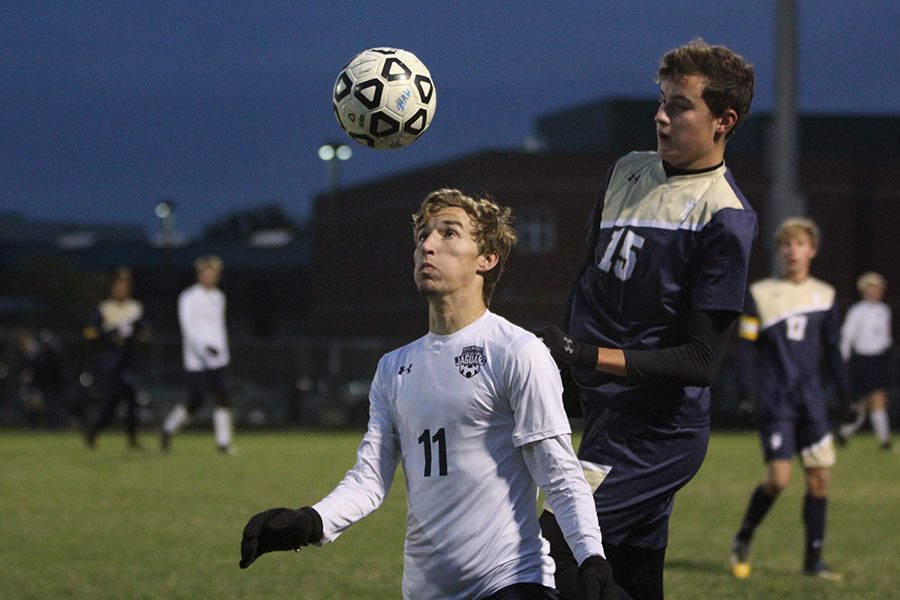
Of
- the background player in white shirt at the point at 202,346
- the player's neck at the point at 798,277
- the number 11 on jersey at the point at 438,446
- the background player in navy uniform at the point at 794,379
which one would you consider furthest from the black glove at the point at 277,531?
the background player in white shirt at the point at 202,346

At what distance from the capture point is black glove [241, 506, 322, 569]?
4.14 m

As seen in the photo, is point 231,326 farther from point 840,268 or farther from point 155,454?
point 155,454

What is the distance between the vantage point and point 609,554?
5.21 meters

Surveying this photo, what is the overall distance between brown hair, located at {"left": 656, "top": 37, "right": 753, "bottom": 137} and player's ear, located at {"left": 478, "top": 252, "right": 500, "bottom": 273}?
1.04 m

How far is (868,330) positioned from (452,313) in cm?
1918

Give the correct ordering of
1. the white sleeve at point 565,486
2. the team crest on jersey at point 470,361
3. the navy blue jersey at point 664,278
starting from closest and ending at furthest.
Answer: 1. the white sleeve at point 565,486
2. the team crest on jersey at point 470,361
3. the navy blue jersey at point 664,278

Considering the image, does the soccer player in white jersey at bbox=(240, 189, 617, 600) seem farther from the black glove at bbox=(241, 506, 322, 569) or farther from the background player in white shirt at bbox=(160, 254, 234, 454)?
the background player in white shirt at bbox=(160, 254, 234, 454)

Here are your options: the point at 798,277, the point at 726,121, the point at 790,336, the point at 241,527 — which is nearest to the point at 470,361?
the point at 726,121

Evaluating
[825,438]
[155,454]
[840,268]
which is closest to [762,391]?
[825,438]

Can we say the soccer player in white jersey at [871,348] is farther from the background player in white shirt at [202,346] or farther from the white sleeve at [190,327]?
the white sleeve at [190,327]

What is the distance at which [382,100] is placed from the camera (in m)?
6.14

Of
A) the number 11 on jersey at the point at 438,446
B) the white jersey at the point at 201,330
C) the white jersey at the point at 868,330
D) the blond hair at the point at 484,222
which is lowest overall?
the white jersey at the point at 868,330

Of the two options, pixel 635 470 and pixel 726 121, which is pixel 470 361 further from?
pixel 726 121

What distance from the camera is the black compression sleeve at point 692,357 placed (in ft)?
16.1
